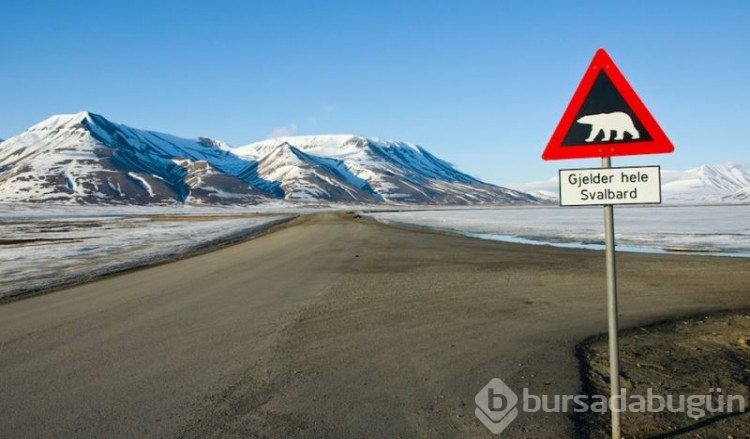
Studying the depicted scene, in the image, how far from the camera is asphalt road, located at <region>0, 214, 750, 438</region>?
4859mm

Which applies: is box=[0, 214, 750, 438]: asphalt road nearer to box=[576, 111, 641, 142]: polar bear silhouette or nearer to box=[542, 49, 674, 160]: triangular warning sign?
box=[542, 49, 674, 160]: triangular warning sign

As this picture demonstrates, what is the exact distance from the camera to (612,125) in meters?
4.38

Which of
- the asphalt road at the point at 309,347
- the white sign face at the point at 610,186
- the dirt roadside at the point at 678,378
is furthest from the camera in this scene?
the asphalt road at the point at 309,347

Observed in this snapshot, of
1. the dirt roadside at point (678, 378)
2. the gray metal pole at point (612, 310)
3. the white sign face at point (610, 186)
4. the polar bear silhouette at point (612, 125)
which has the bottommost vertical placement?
the dirt roadside at point (678, 378)

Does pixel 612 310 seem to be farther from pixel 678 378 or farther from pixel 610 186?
pixel 678 378

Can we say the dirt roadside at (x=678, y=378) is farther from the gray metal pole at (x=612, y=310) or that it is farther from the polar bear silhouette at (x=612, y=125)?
the polar bear silhouette at (x=612, y=125)

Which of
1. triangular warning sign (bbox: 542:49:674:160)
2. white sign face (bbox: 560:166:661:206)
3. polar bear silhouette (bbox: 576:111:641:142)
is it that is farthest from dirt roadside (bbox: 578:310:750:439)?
polar bear silhouette (bbox: 576:111:641:142)

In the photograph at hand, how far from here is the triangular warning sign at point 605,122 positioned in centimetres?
434

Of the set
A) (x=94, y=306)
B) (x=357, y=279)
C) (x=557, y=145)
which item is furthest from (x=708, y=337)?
(x=94, y=306)

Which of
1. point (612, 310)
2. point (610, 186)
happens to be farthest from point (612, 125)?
point (612, 310)

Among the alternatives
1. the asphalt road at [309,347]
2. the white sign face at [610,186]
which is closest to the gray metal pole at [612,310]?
the white sign face at [610,186]

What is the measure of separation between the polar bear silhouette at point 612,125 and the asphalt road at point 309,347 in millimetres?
2521

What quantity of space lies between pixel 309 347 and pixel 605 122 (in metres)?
4.72

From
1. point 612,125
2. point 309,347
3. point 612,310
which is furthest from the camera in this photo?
point 309,347
